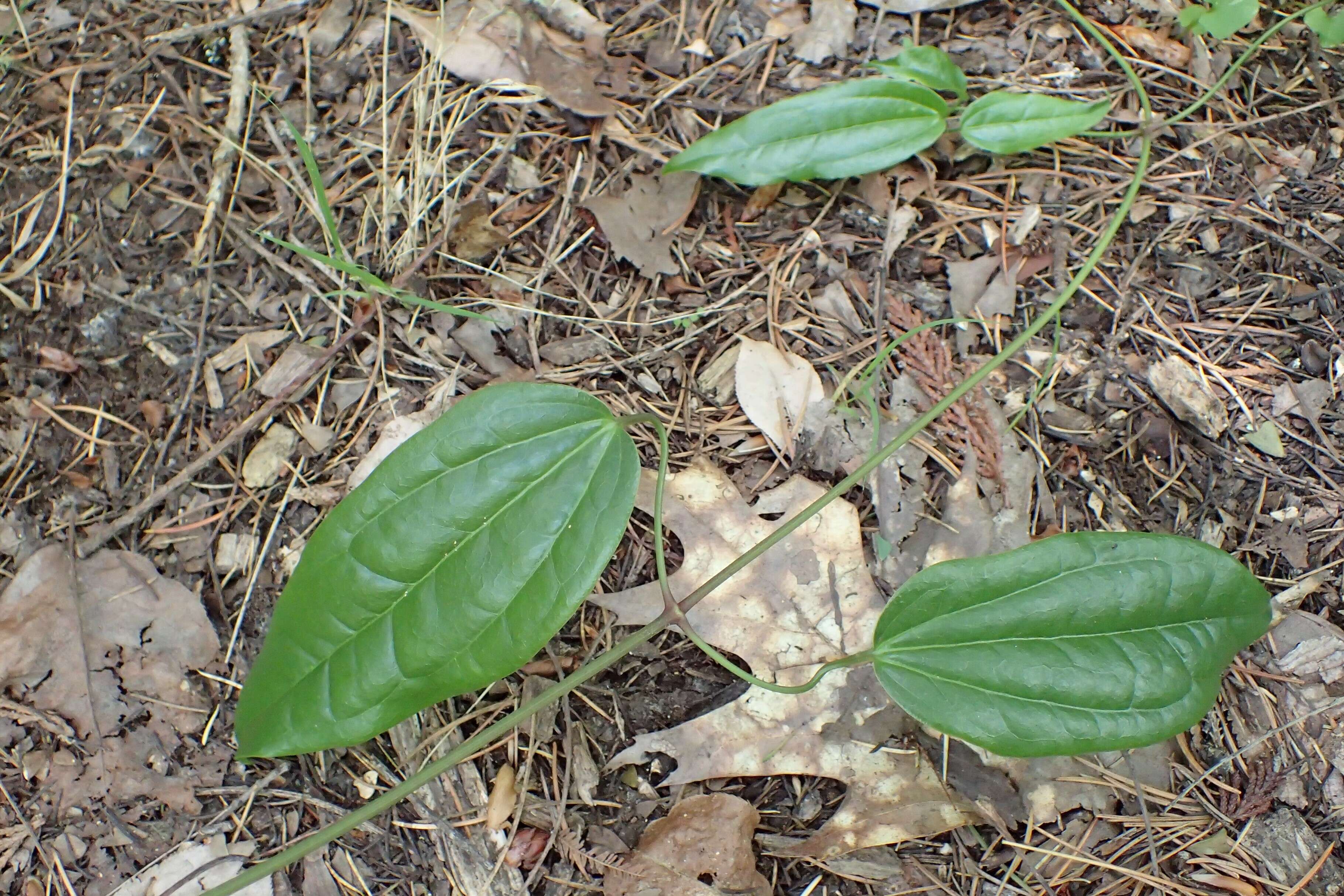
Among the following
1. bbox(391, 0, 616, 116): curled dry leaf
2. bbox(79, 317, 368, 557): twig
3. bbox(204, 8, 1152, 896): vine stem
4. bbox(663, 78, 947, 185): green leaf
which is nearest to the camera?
bbox(204, 8, 1152, 896): vine stem

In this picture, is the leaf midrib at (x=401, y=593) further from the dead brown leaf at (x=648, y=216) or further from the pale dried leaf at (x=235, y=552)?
the dead brown leaf at (x=648, y=216)

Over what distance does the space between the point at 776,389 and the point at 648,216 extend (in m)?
A: 0.57

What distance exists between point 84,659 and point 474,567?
3.29ft

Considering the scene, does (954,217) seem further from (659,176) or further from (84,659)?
(84,659)

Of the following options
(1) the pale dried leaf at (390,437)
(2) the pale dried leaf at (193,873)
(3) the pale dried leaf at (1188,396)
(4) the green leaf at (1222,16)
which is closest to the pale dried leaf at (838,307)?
(3) the pale dried leaf at (1188,396)

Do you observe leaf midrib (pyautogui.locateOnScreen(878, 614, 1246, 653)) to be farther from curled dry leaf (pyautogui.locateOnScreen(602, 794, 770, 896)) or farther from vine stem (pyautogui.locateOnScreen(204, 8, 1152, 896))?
curled dry leaf (pyautogui.locateOnScreen(602, 794, 770, 896))

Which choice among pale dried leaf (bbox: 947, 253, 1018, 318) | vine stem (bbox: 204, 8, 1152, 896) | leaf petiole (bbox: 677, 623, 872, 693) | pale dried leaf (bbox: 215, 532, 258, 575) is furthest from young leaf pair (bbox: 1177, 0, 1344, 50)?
pale dried leaf (bbox: 215, 532, 258, 575)

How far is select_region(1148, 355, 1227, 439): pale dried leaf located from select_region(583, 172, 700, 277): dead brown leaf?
4.09 feet

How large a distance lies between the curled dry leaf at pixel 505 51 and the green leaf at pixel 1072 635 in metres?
1.50

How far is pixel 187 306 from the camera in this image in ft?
6.91

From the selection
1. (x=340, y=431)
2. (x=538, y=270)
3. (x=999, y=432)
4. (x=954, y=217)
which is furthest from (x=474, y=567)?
(x=954, y=217)

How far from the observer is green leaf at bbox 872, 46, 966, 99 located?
7.05 ft

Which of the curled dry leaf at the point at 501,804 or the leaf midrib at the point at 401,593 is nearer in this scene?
the leaf midrib at the point at 401,593

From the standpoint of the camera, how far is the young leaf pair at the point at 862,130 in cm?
208
